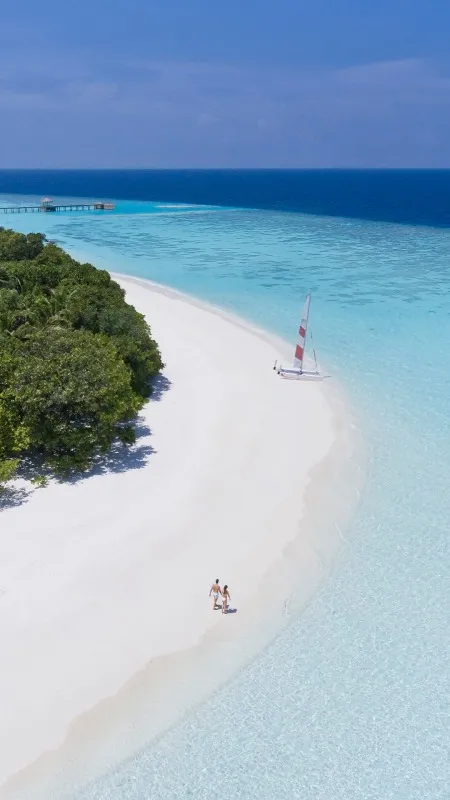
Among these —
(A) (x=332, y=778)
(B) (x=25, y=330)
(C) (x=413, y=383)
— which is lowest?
(A) (x=332, y=778)

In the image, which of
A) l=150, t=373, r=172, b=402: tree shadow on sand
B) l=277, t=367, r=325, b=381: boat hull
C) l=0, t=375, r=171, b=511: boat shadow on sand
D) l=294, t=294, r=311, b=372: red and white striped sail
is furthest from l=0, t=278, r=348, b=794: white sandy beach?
l=294, t=294, r=311, b=372: red and white striped sail

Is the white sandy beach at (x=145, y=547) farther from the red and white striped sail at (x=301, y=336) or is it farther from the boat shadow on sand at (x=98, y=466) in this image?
the red and white striped sail at (x=301, y=336)

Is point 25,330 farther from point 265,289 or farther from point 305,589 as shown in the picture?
point 265,289

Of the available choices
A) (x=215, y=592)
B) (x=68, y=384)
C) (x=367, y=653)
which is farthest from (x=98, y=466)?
(x=367, y=653)

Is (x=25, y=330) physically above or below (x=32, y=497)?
above

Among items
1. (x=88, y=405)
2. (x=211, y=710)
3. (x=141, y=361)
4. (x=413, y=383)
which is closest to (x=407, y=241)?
(x=413, y=383)

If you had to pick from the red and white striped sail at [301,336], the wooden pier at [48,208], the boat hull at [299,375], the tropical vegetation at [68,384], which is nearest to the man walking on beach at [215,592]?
the tropical vegetation at [68,384]

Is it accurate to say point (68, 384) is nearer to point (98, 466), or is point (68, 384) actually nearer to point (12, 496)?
point (98, 466)
